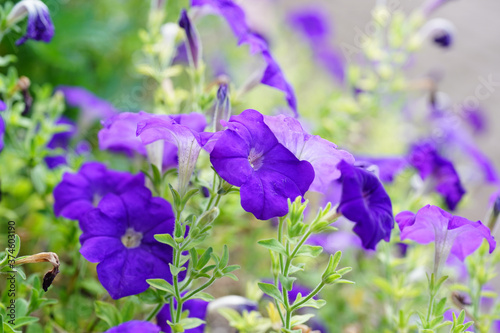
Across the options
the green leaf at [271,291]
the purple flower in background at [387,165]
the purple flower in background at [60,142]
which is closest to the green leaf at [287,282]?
the green leaf at [271,291]

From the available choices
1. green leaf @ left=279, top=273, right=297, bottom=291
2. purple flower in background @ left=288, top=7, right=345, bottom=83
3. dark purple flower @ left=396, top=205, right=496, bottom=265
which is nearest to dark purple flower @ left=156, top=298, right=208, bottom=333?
green leaf @ left=279, top=273, right=297, bottom=291

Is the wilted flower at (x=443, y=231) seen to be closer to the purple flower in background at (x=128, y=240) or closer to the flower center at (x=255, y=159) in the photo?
the flower center at (x=255, y=159)

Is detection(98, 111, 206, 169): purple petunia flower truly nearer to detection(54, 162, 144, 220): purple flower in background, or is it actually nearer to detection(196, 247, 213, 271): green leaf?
detection(54, 162, 144, 220): purple flower in background

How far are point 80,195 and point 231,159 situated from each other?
0.36 meters

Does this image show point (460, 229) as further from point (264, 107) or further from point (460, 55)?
point (460, 55)

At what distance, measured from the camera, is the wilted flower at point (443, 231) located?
67 centimetres

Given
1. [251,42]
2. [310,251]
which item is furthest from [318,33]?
[310,251]

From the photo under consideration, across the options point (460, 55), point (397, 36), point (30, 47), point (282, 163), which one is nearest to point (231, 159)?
point (282, 163)

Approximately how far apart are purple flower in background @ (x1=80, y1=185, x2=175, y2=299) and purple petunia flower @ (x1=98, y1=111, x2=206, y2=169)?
0.27ft

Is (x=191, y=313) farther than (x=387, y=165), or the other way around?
(x=387, y=165)

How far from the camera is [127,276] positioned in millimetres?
686

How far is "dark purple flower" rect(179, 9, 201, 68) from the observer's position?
0.88m

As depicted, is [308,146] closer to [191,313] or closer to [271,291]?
[271,291]

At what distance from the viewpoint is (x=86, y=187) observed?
86 centimetres
